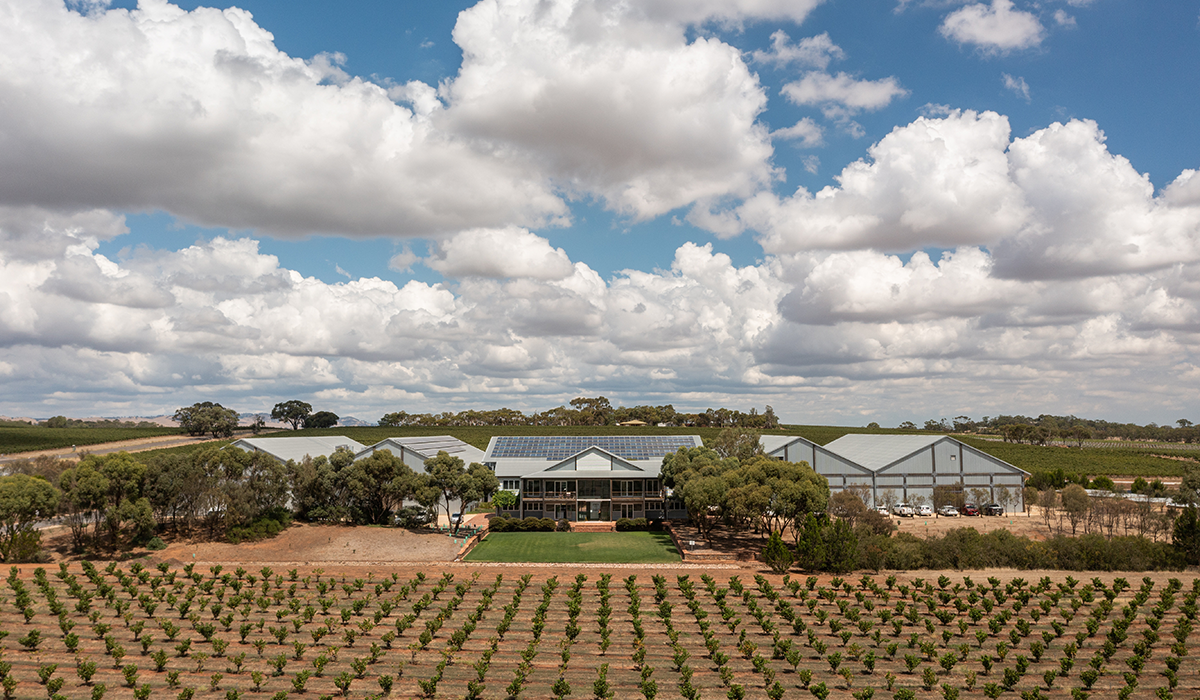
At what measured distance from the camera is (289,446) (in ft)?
232

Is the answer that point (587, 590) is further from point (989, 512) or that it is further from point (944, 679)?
point (989, 512)

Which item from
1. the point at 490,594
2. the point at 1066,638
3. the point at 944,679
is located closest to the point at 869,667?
the point at 944,679

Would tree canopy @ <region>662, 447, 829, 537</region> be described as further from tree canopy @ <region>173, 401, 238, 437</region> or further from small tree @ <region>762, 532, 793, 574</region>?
tree canopy @ <region>173, 401, 238, 437</region>

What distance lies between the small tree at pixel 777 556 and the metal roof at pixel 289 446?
1661 inches

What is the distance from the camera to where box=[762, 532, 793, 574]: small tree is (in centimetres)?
4316

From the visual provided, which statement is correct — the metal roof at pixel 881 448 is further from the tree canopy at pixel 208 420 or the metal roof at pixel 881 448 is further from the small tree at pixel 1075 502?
the tree canopy at pixel 208 420

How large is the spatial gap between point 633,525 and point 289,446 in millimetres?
36823

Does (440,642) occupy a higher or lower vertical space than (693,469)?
lower

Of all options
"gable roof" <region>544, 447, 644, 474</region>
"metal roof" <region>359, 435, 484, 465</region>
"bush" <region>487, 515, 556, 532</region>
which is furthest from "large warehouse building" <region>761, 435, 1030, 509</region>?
"metal roof" <region>359, 435, 484, 465</region>

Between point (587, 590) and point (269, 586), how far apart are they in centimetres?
1794

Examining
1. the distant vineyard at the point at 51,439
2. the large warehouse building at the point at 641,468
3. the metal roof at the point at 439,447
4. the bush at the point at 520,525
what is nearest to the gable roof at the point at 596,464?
the large warehouse building at the point at 641,468

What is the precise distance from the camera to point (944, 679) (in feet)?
87.5

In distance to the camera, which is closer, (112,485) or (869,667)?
(869,667)

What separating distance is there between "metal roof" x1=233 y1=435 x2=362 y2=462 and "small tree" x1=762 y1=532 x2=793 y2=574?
1661 inches
